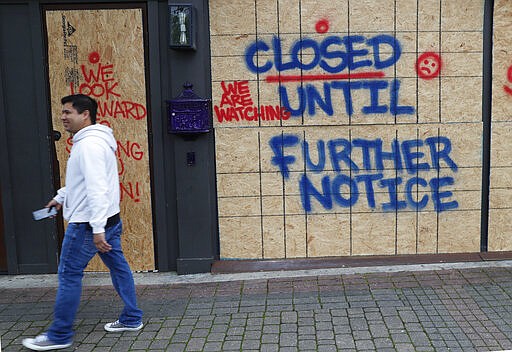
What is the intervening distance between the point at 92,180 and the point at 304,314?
2.07 metres

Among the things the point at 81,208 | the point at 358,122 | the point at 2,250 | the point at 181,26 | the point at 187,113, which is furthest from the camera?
the point at 2,250

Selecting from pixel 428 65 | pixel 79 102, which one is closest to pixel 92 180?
pixel 79 102

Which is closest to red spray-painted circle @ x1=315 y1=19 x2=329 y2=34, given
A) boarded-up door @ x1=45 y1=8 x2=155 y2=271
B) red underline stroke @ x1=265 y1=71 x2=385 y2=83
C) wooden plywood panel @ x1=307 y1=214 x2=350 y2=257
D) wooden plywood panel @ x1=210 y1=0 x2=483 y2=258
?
wooden plywood panel @ x1=210 y1=0 x2=483 y2=258

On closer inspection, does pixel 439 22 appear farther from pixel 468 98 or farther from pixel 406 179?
pixel 406 179

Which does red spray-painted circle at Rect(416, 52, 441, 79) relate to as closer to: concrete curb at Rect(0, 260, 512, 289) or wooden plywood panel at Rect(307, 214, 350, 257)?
wooden plywood panel at Rect(307, 214, 350, 257)

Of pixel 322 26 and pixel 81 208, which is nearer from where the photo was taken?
pixel 81 208

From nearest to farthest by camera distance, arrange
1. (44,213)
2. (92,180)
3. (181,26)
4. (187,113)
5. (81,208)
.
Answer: (92,180), (81,208), (44,213), (181,26), (187,113)

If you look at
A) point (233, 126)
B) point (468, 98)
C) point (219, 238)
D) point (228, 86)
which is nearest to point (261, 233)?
point (219, 238)

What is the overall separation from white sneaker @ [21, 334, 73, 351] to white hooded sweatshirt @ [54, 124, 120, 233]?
923mm

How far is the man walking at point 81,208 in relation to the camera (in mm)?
4277

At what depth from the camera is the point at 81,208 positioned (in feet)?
14.4

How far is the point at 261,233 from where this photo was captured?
6195 mm

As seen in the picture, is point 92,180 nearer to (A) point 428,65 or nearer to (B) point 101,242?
(B) point 101,242

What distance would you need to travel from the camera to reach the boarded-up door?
589cm
